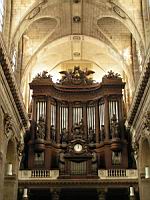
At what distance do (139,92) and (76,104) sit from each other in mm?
7696

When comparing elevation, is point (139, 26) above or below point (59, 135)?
above

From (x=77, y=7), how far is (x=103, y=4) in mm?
1913

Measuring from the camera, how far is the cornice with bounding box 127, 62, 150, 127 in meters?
19.5

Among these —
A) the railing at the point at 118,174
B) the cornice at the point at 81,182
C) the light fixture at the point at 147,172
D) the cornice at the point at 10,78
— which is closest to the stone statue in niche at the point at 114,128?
the railing at the point at 118,174

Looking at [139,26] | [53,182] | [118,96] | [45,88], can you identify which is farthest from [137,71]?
[53,182]

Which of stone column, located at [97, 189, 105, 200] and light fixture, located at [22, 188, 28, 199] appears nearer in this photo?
light fixture, located at [22, 188, 28, 199]

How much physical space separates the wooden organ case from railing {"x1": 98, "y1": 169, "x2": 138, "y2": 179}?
18.0 inches

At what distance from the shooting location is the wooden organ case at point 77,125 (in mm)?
25375

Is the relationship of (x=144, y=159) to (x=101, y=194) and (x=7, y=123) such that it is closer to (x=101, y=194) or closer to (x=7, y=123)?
(x=101, y=194)

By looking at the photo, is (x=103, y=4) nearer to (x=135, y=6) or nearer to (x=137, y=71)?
(x=135, y=6)

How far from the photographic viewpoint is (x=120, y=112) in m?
27.1

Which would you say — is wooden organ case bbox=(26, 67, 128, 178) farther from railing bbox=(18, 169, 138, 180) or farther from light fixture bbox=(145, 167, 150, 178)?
light fixture bbox=(145, 167, 150, 178)

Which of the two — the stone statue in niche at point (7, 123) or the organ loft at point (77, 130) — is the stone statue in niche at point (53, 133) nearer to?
the organ loft at point (77, 130)

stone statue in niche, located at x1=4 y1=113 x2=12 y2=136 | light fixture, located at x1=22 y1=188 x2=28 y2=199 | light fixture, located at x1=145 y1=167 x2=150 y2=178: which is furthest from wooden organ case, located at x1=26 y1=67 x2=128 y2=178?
stone statue in niche, located at x1=4 y1=113 x2=12 y2=136
